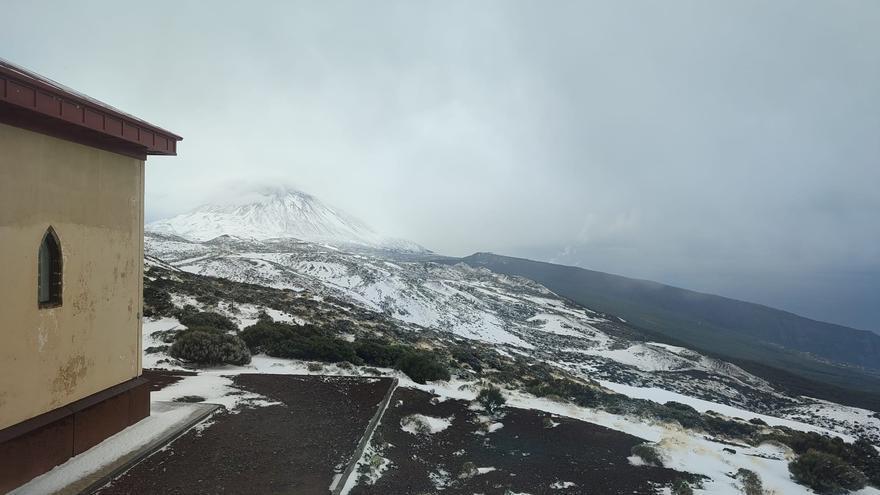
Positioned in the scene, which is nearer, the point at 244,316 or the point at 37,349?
the point at 37,349

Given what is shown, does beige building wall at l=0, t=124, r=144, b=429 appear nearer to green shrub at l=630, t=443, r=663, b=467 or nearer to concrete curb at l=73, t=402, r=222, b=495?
concrete curb at l=73, t=402, r=222, b=495

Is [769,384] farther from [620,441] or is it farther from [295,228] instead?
[295,228]

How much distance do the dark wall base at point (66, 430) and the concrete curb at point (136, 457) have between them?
62 centimetres

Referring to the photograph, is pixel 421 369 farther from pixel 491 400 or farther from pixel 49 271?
pixel 49 271

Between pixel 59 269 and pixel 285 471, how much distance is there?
4099mm

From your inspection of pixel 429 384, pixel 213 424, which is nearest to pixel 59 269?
pixel 213 424

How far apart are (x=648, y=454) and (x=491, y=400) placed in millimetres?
3911

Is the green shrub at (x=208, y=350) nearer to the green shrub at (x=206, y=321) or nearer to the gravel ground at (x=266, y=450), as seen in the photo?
the gravel ground at (x=266, y=450)

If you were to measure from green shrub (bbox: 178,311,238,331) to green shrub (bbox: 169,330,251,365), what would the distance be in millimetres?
3274

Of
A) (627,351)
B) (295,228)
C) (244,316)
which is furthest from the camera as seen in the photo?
(295,228)

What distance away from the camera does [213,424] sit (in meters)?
8.16

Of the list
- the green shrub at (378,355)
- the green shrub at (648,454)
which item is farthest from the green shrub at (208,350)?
the green shrub at (648,454)

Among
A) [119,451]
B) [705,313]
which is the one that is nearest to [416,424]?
[119,451]

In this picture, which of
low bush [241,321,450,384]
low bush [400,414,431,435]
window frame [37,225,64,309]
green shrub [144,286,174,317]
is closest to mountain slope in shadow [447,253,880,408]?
green shrub [144,286,174,317]
